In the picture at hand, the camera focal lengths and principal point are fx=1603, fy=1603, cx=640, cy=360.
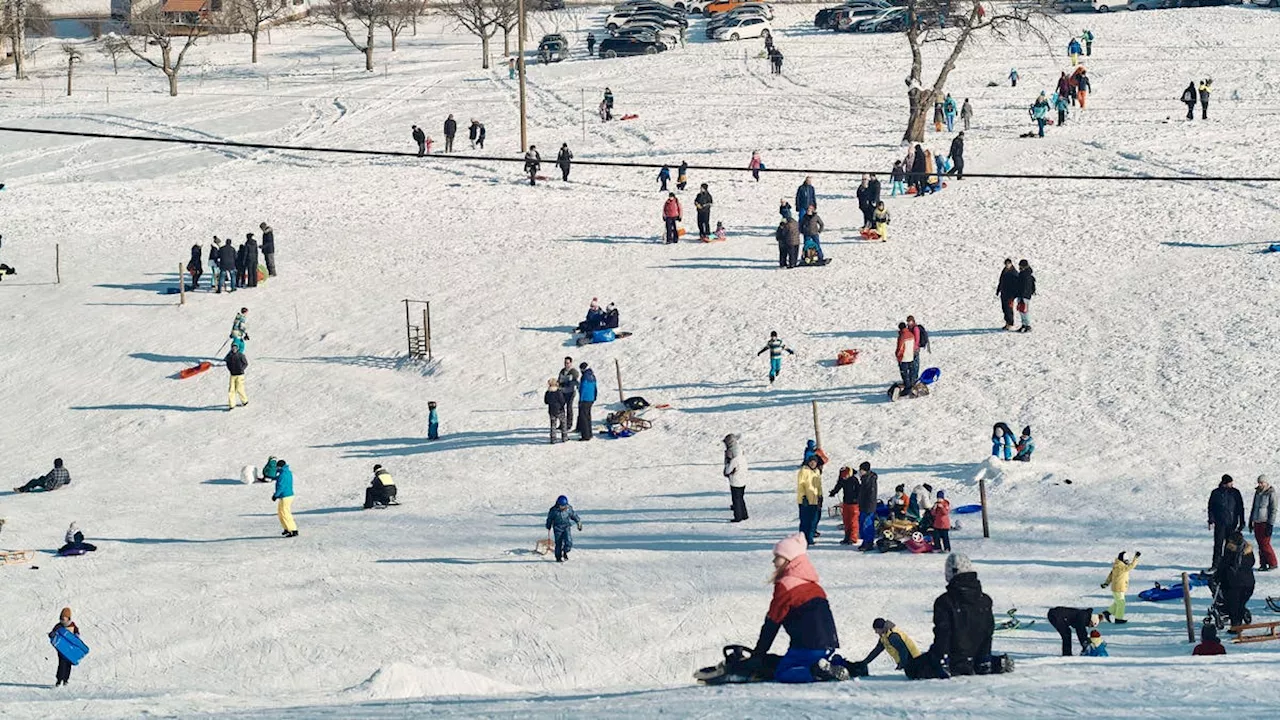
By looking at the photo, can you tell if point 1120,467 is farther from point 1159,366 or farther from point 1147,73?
point 1147,73

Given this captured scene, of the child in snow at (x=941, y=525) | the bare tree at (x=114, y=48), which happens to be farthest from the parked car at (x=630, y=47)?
the child in snow at (x=941, y=525)

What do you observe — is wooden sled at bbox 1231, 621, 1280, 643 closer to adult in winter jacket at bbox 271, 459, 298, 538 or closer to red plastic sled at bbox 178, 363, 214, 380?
adult in winter jacket at bbox 271, 459, 298, 538

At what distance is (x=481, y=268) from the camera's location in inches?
1388

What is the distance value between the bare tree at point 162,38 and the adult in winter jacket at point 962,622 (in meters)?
57.9

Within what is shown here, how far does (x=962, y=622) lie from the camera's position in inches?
416

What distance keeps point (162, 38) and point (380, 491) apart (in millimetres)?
48331

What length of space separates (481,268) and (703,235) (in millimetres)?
4930

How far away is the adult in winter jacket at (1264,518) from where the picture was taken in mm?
17234

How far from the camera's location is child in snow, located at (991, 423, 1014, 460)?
21609 millimetres

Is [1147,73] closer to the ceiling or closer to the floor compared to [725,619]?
closer to the ceiling

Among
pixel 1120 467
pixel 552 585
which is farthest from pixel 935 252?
pixel 552 585

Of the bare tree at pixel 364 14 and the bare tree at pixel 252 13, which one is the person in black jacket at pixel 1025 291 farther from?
the bare tree at pixel 252 13

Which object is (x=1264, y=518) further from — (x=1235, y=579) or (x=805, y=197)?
(x=805, y=197)

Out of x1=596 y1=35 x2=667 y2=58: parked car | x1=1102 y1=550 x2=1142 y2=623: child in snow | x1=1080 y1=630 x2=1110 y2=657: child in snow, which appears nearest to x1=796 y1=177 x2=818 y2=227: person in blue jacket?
x1=1102 y1=550 x2=1142 y2=623: child in snow
